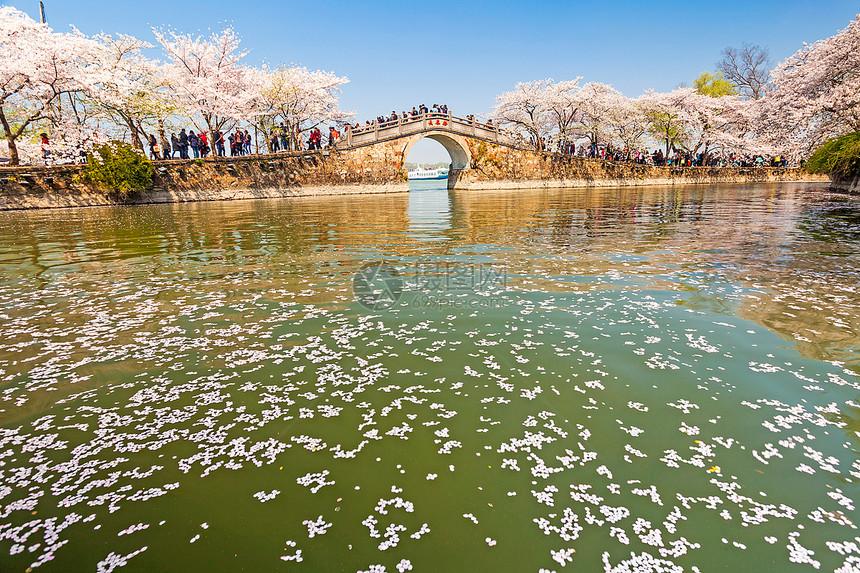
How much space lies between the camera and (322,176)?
28.2 m

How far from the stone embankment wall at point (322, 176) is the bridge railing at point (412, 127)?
644 millimetres

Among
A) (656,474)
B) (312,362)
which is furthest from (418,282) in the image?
(656,474)

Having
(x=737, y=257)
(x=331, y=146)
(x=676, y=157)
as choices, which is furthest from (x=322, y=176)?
(x=676, y=157)

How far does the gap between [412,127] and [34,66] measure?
68.6 feet

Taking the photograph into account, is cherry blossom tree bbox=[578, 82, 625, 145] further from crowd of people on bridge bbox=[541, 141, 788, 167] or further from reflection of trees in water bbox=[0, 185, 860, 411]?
reflection of trees in water bbox=[0, 185, 860, 411]

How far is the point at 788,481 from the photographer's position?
5.61ft

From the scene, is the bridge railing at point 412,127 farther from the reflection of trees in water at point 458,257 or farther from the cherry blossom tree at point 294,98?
the reflection of trees in water at point 458,257

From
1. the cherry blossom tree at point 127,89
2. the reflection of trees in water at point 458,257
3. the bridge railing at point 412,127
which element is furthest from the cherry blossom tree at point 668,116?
the cherry blossom tree at point 127,89

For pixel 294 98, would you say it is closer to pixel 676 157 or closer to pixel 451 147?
pixel 451 147

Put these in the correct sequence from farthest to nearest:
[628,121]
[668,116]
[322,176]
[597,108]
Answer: [628,121] → [668,116] → [597,108] → [322,176]

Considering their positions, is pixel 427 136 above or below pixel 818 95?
above

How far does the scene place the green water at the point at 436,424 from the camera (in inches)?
57.8

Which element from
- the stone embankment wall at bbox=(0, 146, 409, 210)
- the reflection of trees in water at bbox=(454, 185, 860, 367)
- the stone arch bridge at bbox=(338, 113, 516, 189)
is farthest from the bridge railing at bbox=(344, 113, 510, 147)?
the reflection of trees in water at bbox=(454, 185, 860, 367)

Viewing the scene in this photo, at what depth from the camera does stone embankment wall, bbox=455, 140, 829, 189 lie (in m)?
33.1
